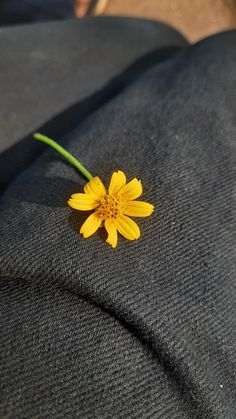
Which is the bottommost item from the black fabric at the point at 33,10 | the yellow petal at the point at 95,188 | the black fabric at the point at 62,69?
the black fabric at the point at 33,10

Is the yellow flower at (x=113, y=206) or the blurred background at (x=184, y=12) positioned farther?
the blurred background at (x=184, y=12)

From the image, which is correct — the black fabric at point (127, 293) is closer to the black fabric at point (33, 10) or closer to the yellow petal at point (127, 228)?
the yellow petal at point (127, 228)

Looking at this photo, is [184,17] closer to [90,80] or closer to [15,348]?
[90,80]

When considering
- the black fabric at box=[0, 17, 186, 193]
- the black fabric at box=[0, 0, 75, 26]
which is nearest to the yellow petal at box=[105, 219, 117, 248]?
the black fabric at box=[0, 17, 186, 193]

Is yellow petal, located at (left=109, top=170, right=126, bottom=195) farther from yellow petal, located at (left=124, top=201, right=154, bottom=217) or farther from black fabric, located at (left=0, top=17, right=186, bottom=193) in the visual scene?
black fabric, located at (left=0, top=17, right=186, bottom=193)

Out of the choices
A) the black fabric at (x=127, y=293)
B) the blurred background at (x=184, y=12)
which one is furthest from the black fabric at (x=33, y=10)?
the black fabric at (x=127, y=293)

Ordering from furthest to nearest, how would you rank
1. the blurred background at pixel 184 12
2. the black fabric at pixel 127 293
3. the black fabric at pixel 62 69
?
the blurred background at pixel 184 12
the black fabric at pixel 62 69
the black fabric at pixel 127 293

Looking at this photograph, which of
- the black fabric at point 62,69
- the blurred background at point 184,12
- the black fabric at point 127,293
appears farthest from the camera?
the blurred background at point 184,12

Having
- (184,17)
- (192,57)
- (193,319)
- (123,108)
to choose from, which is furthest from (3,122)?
(184,17)
